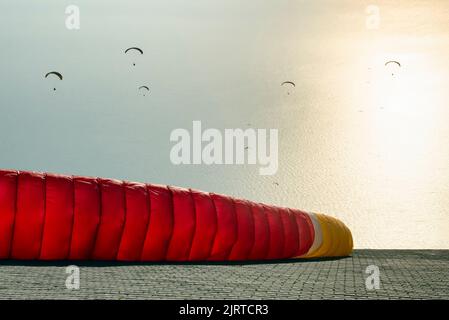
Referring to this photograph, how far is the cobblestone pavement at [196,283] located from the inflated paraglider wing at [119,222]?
4.06 feet

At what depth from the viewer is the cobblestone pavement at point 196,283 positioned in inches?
854

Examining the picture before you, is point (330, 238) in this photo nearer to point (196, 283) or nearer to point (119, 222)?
point (119, 222)

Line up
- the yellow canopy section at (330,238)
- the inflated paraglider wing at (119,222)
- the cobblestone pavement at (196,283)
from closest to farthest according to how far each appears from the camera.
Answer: the cobblestone pavement at (196,283), the inflated paraglider wing at (119,222), the yellow canopy section at (330,238)

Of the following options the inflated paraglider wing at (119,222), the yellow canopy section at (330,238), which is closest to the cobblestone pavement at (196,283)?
the inflated paraglider wing at (119,222)

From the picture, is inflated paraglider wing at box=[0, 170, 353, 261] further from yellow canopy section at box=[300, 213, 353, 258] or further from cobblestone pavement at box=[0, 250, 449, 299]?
yellow canopy section at box=[300, 213, 353, 258]

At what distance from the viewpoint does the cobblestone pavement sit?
2170 cm

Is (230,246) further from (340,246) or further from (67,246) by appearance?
(340,246)

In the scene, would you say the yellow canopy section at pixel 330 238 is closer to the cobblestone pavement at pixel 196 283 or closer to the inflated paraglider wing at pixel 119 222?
the inflated paraglider wing at pixel 119 222

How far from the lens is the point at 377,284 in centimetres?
2623

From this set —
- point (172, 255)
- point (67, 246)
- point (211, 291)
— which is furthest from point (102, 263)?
point (211, 291)

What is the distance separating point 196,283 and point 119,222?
951 cm

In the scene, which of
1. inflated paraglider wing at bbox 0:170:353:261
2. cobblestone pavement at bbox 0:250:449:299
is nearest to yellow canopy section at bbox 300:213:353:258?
inflated paraglider wing at bbox 0:170:353:261

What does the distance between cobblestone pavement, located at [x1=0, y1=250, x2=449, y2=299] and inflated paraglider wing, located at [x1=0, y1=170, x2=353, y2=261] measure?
4.06 feet
